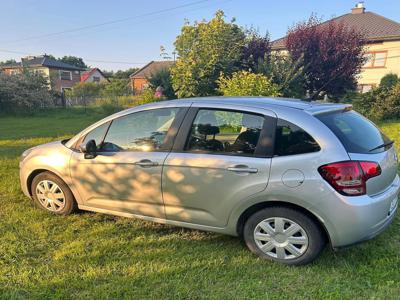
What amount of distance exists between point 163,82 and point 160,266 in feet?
51.5

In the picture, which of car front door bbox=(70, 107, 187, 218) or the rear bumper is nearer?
the rear bumper

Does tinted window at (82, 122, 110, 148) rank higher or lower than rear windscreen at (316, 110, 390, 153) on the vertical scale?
lower

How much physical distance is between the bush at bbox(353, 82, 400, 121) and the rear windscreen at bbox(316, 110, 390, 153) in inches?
454

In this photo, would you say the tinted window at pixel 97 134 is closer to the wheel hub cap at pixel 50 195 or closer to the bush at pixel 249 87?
the wheel hub cap at pixel 50 195

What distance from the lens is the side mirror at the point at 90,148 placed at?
3.75m

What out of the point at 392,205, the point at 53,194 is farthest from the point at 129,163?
the point at 392,205

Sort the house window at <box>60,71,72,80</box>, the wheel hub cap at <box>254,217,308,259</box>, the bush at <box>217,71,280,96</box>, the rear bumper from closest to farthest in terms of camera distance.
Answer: the rear bumper → the wheel hub cap at <box>254,217,308,259</box> → the bush at <box>217,71,280,96</box> → the house window at <box>60,71,72,80</box>

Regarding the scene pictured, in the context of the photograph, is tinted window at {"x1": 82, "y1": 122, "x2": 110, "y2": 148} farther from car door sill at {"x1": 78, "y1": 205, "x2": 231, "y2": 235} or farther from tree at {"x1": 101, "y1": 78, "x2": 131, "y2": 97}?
tree at {"x1": 101, "y1": 78, "x2": 131, "y2": 97}

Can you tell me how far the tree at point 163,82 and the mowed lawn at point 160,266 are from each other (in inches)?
564

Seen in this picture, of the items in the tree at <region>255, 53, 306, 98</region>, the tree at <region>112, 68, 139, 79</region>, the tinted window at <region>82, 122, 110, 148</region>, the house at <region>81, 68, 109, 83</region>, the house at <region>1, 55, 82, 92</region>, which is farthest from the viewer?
the tree at <region>112, 68, 139, 79</region>

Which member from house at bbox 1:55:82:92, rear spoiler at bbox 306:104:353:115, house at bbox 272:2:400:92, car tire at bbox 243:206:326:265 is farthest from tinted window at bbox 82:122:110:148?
house at bbox 1:55:82:92

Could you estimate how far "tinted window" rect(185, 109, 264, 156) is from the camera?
10.3ft

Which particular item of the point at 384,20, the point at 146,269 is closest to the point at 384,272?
the point at 146,269

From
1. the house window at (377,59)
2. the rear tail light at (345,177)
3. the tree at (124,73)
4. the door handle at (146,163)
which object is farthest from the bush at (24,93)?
the tree at (124,73)
